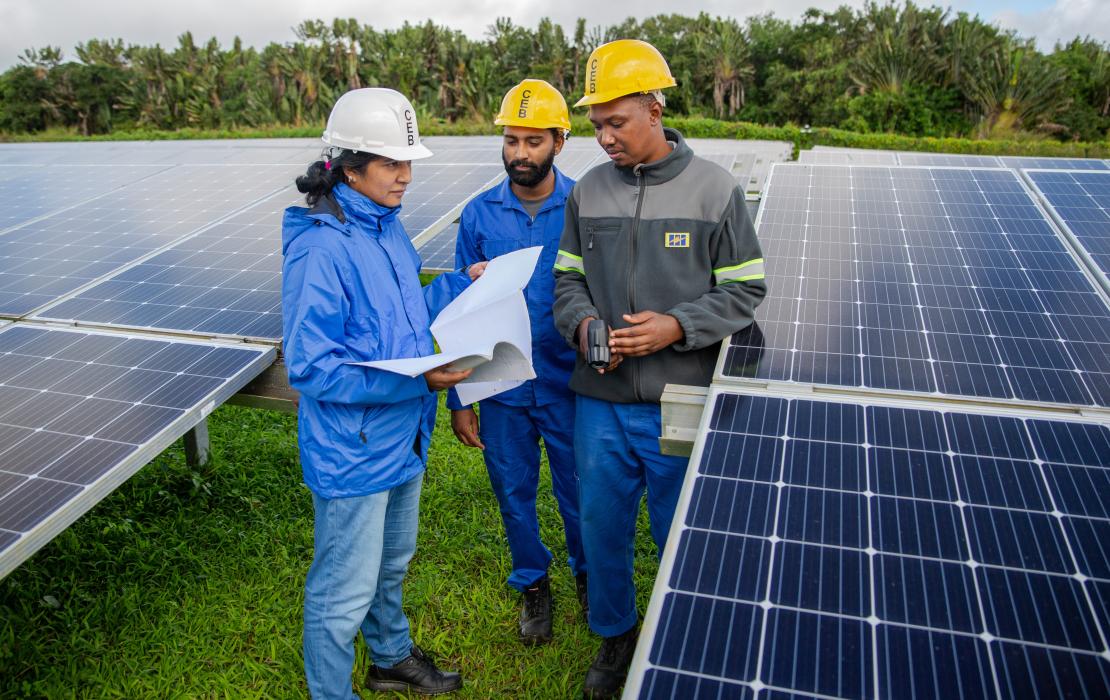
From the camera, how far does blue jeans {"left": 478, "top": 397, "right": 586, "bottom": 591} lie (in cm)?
395

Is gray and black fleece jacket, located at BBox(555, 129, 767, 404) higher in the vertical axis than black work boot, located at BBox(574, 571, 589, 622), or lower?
higher

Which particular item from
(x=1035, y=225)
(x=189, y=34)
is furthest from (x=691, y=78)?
(x=1035, y=225)

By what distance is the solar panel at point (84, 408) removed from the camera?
9.76ft

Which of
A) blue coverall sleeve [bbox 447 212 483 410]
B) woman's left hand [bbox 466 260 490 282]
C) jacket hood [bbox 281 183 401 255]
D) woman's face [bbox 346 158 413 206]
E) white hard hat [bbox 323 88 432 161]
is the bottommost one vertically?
woman's left hand [bbox 466 260 490 282]

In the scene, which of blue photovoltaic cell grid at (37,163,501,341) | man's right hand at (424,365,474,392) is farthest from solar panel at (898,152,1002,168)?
man's right hand at (424,365,474,392)

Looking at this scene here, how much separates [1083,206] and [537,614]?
13.0 ft

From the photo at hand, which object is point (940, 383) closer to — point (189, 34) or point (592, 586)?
point (592, 586)

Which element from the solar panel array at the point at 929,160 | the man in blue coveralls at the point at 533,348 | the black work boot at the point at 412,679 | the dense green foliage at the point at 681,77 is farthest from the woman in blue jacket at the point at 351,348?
the dense green foliage at the point at 681,77

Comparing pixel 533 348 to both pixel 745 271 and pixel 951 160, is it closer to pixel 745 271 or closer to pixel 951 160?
pixel 745 271

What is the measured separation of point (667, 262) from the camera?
3154 millimetres

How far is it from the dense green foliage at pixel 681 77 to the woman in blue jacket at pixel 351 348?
29332mm

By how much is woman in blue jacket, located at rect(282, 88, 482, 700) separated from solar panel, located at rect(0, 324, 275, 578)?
84cm

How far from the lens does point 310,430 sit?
119 inches

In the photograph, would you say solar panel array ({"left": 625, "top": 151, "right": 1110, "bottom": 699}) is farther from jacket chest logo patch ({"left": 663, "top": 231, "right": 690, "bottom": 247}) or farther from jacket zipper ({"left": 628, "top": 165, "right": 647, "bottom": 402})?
jacket chest logo patch ({"left": 663, "top": 231, "right": 690, "bottom": 247})
